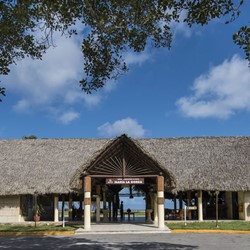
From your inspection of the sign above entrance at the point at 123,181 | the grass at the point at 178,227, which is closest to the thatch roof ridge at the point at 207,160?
the grass at the point at 178,227

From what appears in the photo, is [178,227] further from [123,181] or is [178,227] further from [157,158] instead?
[157,158]

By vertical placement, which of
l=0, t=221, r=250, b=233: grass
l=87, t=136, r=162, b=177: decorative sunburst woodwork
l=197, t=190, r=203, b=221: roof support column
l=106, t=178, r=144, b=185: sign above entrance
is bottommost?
l=0, t=221, r=250, b=233: grass

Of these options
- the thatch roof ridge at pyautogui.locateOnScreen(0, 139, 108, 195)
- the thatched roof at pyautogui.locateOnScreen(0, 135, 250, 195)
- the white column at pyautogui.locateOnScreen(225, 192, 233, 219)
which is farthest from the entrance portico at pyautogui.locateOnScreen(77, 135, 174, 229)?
the white column at pyautogui.locateOnScreen(225, 192, 233, 219)

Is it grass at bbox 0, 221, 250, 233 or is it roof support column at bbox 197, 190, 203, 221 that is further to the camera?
roof support column at bbox 197, 190, 203, 221

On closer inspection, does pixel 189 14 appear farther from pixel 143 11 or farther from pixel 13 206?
pixel 13 206

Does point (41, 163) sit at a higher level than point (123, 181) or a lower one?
higher

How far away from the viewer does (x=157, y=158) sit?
22.3 metres

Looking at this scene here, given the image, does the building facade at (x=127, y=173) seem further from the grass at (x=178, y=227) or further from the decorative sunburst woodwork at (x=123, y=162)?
the grass at (x=178, y=227)

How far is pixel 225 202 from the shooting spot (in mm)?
27156

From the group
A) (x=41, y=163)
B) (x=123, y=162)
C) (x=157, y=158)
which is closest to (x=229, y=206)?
(x=157, y=158)

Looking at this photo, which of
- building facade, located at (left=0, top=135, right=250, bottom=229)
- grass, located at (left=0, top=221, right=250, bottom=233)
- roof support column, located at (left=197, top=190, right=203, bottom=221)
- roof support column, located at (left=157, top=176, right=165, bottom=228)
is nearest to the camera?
grass, located at (left=0, top=221, right=250, bottom=233)

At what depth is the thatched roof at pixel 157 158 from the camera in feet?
78.7

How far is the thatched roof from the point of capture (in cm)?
2400

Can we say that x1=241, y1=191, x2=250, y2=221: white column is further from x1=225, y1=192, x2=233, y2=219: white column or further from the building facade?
x1=225, y1=192, x2=233, y2=219: white column
